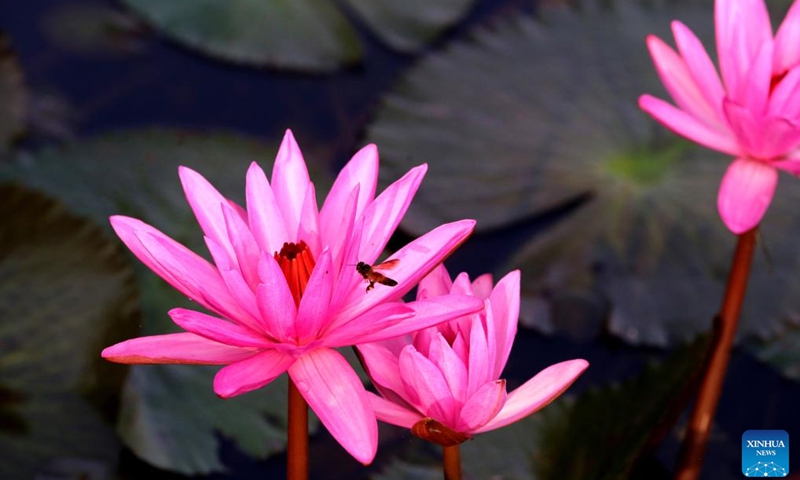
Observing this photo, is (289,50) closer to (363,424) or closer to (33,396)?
(33,396)

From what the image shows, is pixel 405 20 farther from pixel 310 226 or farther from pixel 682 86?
pixel 310 226

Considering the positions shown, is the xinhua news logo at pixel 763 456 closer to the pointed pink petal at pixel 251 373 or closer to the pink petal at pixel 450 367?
the pink petal at pixel 450 367

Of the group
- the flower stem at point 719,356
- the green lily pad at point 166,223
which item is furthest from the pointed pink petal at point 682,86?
the green lily pad at point 166,223

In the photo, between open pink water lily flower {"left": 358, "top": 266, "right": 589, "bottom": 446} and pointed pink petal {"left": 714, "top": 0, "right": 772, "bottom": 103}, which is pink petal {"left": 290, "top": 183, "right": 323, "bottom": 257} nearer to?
open pink water lily flower {"left": 358, "top": 266, "right": 589, "bottom": 446}

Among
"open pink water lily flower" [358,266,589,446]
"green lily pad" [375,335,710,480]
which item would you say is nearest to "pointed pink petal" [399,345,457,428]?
"open pink water lily flower" [358,266,589,446]

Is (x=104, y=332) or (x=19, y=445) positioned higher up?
(x=104, y=332)

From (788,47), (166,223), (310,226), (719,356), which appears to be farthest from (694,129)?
(166,223)

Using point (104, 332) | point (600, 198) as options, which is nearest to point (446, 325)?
point (104, 332)
